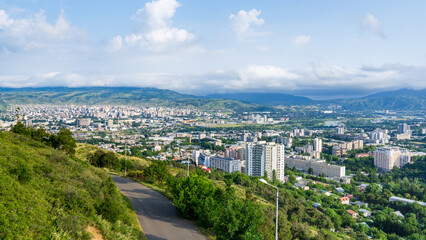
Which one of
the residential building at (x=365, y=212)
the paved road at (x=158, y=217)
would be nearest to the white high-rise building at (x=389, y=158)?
the residential building at (x=365, y=212)

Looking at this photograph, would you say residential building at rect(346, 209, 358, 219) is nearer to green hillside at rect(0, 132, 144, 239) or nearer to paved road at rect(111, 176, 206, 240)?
paved road at rect(111, 176, 206, 240)

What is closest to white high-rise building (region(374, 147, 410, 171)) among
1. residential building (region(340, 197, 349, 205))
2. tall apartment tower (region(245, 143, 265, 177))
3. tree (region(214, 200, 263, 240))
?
residential building (region(340, 197, 349, 205))

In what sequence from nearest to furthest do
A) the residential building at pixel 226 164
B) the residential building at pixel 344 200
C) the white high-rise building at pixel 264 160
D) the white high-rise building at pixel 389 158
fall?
the residential building at pixel 344 200 → the white high-rise building at pixel 264 160 → the residential building at pixel 226 164 → the white high-rise building at pixel 389 158

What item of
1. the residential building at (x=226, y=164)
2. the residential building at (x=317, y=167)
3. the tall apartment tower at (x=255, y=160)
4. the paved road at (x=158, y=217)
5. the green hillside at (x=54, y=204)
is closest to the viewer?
the green hillside at (x=54, y=204)

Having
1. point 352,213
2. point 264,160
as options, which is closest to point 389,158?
point 264,160

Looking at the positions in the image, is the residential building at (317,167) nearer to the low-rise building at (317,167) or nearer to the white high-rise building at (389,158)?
the low-rise building at (317,167)

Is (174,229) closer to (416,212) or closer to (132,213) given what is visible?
(132,213)

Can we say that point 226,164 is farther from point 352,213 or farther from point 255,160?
point 352,213
